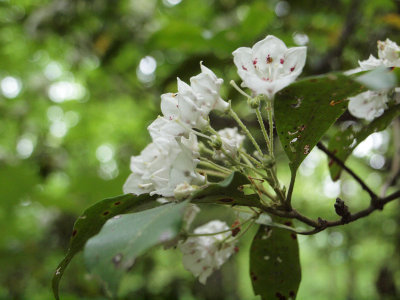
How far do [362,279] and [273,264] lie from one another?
436 inches

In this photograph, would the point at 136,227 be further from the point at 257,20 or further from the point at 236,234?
the point at 257,20

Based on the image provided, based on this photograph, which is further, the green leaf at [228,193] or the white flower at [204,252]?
the white flower at [204,252]

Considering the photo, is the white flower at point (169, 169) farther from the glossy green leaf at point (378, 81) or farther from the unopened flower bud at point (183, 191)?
the glossy green leaf at point (378, 81)

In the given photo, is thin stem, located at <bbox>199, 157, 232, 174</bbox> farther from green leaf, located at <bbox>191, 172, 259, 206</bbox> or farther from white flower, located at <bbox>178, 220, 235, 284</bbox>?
white flower, located at <bbox>178, 220, 235, 284</bbox>

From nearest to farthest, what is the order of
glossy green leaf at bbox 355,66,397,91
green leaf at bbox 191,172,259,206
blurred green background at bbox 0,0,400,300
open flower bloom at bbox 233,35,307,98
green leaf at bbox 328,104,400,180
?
glossy green leaf at bbox 355,66,397,91 < green leaf at bbox 191,172,259,206 < open flower bloom at bbox 233,35,307,98 < green leaf at bbox 328,104,400,180 < blurred green background at bbox 0,0,400,300

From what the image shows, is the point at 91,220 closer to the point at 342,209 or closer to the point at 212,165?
the point at 212,165

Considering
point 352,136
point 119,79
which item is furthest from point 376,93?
point 119,79

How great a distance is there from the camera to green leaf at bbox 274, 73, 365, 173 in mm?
616

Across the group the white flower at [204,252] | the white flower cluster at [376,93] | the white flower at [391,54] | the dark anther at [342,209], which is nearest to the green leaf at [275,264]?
the white flower at [204,252]

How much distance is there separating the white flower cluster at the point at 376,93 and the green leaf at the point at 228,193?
300 millimetres

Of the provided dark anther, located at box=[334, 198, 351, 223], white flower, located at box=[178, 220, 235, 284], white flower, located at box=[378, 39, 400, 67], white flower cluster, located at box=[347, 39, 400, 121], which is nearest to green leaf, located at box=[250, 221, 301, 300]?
white flower, located at box=[178, 220, 235, 284]

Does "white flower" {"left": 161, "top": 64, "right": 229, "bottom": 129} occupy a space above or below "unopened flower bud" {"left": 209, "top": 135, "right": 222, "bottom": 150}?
above

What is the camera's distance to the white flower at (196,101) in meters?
0.69

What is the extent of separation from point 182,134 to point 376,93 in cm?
44
